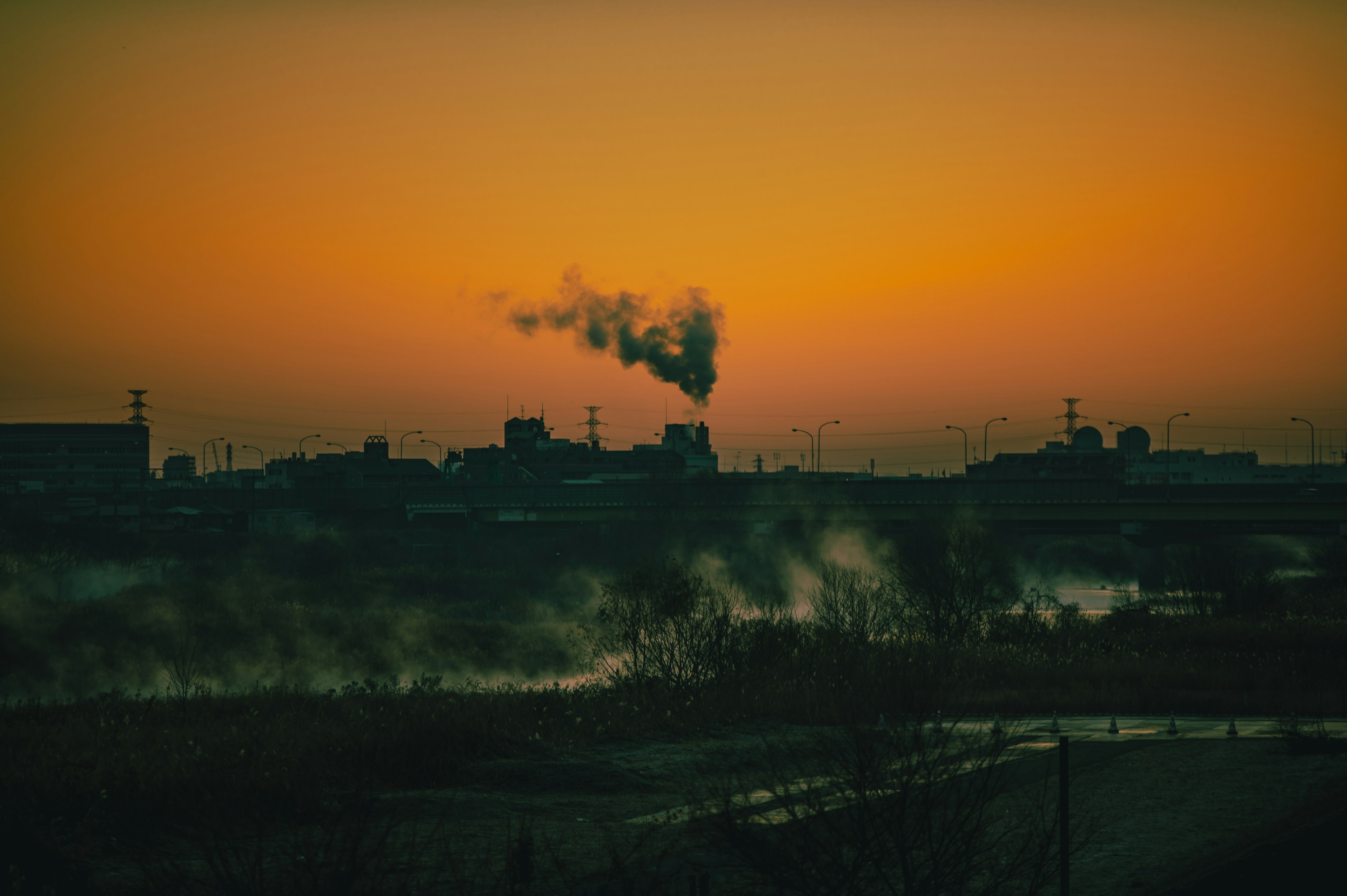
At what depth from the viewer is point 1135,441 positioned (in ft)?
577

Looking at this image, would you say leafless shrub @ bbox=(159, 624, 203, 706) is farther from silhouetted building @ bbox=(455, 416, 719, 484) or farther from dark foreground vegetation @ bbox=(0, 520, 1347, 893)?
silhouetted building @ bbox=(455, 416, 719, 484)

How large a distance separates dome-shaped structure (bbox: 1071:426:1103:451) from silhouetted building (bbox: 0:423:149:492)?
509 ft

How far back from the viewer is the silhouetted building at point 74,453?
570 feet

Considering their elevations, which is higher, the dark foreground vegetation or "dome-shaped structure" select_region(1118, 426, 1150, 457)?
"dome-shaped structure" select_region(1118, 426, 1150, 457)

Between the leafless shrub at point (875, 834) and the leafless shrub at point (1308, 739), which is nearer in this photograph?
the leafless shrub at point (875, 834)

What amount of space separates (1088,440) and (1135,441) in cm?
1170

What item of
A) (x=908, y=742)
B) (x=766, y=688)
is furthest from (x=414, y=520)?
(x=908, y=742)

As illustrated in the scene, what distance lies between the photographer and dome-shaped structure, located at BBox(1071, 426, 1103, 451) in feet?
557

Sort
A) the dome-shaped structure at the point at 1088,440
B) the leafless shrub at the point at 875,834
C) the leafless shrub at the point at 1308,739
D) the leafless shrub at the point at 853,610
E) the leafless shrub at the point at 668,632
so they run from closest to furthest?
the leafless shrub at the point at 875,834 < the leafless shrub at the point at 1308,739 < the leafless shrub at the point at 668,632 < the leafless shrub at the point at 853,610 < the dome-shaped structure at the point at 1088,440

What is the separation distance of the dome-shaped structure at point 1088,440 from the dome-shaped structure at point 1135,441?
6507 millimetres

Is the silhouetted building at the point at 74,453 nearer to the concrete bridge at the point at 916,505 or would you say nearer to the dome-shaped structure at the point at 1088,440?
the concrete bridge at the point at 916,505

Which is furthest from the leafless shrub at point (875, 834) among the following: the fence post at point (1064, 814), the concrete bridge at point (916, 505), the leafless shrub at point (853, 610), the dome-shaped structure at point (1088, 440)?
the dome-shaped structure at point (1088, 440)

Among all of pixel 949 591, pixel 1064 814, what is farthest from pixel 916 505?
pixel 1064 814

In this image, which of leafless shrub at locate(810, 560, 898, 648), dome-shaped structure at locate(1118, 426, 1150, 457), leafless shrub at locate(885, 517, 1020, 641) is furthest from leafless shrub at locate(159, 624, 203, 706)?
dome-shaped structure at locate(1118, 426, 1150, 457)
